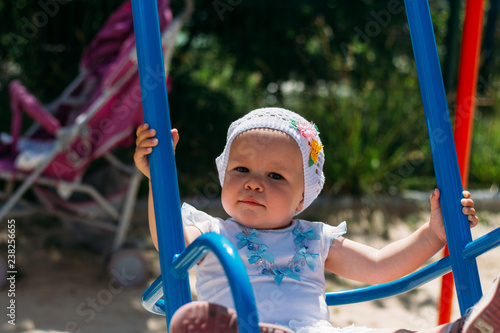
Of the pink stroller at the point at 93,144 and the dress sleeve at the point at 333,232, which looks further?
the pink stroller at the point at 93,144

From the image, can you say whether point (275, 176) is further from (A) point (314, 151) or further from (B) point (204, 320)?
(B) point (204, 320)

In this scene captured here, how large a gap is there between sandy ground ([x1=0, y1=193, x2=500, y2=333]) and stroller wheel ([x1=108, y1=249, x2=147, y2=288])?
0.13 feet

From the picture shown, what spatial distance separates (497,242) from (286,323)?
1.62 ft

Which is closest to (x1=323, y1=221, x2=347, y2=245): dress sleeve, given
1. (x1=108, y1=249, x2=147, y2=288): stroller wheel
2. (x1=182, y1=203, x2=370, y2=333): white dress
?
(x1=182, y1=203, x2=370, y2=333): white dress

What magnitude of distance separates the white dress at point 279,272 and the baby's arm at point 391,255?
51 millimetres

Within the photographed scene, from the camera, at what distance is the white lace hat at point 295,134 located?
155cm

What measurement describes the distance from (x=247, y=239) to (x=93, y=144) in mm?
1744

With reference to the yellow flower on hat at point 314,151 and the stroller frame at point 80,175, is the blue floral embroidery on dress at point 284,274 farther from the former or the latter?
the stroller frame at point 80,175

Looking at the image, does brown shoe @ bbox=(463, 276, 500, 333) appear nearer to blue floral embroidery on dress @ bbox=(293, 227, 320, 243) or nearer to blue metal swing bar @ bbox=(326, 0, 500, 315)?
blue metal swing bar @ bbox=(326, 0, 500, 315)

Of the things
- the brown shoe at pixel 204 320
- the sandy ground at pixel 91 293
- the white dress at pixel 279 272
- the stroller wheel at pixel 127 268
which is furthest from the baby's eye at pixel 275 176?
the stroller wheel at pixel 127 268

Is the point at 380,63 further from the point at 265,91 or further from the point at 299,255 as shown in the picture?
the point at 299,255

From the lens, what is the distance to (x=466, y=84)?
2068 millimetres

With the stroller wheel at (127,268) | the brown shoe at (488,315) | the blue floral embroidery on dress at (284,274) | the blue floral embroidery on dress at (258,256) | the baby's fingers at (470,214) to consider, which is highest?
the stroller wheel at (127,268)

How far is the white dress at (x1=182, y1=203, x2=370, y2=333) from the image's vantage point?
1428 millimetres
